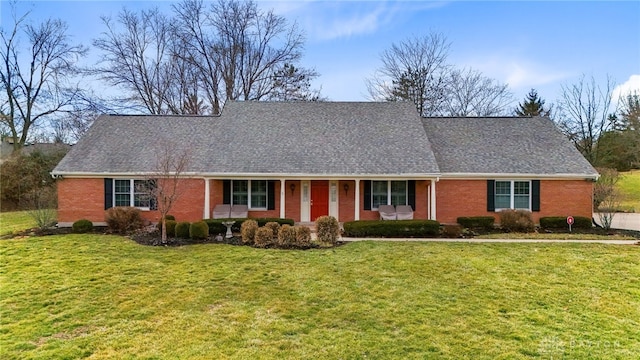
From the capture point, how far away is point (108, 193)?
587 inches

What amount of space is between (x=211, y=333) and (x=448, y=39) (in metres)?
28.9

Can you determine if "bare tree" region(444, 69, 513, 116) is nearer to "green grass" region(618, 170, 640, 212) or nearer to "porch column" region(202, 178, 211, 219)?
"green grass" region(618, 170, 640, 212)

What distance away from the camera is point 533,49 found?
63.9 ft

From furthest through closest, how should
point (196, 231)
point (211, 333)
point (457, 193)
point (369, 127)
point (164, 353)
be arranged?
point (369, 127), point (457, 193), point (196, 231), point (211, 333), point (164, 353)

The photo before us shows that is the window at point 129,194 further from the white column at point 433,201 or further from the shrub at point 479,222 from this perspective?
the shrub at point 479,222

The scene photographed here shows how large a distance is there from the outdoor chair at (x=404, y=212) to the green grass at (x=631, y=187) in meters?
17.0

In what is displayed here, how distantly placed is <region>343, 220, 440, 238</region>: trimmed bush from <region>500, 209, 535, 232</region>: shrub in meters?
3.17

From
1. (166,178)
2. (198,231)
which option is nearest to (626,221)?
(198,231)

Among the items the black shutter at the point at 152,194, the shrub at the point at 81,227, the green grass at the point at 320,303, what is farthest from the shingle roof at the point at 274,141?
the green grass at the point at 320,303

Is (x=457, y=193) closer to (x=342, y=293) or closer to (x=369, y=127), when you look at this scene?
(x=369, y=127)

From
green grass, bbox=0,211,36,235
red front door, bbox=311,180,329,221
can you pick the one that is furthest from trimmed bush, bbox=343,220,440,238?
green grass, bbox=0,211,36,235

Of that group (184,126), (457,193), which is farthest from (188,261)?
(457,193)

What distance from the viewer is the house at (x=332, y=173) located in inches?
579

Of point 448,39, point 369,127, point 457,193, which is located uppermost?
point 448,39
